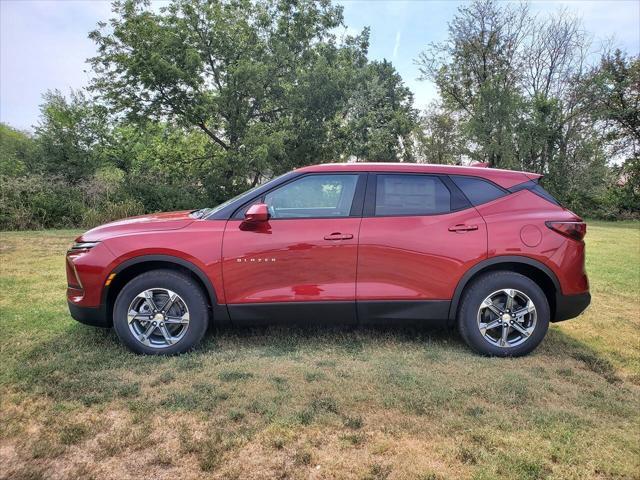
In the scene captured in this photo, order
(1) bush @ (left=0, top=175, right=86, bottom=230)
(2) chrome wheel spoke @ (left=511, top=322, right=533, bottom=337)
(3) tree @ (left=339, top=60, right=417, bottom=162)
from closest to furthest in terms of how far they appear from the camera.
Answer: (2) chrome wheel spoke @ (left=511, top=322, right=533, bottom=337), (1) bush @ (left=0, top=175, right=86, bottom=230), (3) tree @ (left=339, top=60, right=417, bottom=162)

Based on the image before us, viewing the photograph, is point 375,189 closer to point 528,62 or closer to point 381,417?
point 381,417

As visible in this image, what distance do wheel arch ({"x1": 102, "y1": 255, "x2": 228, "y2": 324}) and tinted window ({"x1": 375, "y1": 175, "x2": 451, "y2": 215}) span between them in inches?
61.2

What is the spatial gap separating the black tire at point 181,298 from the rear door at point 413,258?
1338 millimetres

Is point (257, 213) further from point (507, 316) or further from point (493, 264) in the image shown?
point (507, 316)

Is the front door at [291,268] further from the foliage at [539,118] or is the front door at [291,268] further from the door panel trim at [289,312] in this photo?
the foliage at [539,118]

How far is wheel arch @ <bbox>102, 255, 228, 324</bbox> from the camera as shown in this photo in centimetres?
374

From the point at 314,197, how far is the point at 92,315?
6.99 feet

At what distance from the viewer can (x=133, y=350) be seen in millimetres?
3793

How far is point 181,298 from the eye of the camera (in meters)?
3.75

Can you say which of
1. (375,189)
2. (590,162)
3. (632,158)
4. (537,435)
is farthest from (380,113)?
(537,435)

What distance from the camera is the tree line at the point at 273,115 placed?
15.5 m

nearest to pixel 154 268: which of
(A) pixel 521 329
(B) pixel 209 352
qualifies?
(B) pixel 209 352

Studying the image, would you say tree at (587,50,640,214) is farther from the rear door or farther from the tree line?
the rear door

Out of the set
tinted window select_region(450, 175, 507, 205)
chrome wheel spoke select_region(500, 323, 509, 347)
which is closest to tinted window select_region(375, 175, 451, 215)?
tinted window select_region(450, 175, 507, 205)
